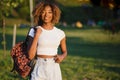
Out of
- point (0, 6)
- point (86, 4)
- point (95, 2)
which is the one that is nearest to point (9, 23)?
point (95, 2)

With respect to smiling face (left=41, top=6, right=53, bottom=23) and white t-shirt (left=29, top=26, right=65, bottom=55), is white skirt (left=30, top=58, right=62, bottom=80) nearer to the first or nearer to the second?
white t-shirt (left=29, top=26, right=65, bottom=55)

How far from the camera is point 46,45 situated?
6.28 metres

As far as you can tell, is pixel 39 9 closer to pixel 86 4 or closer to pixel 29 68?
pixel 29 68

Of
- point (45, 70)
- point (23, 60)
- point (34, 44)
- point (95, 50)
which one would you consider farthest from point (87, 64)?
point (34, 44)

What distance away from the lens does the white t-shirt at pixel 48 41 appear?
20.6ft

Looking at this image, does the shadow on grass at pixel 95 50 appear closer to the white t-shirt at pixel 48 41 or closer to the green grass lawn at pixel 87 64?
the green grass lawn at pixel 87 64

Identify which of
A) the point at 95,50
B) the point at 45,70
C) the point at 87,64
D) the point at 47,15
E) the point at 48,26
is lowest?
the point at 95,50

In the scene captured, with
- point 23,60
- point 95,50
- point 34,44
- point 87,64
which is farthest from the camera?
point 95,50

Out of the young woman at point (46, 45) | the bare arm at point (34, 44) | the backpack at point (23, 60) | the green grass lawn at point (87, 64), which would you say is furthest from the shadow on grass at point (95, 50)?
the bare arm at point (34, 44)

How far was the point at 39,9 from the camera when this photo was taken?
20.9 ft

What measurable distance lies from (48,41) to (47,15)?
0.34m

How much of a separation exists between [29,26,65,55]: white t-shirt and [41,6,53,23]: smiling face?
13 centimetres

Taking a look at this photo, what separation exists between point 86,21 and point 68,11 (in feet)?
17.4

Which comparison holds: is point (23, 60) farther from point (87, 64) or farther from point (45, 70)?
point (87, 64)
